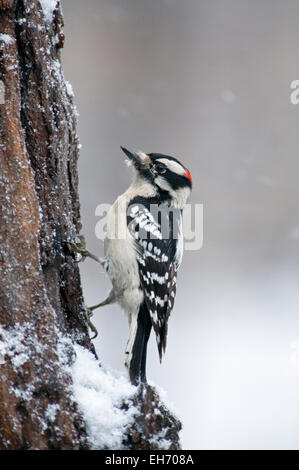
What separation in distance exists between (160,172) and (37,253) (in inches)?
60.4

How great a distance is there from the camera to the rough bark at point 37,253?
2.03 m

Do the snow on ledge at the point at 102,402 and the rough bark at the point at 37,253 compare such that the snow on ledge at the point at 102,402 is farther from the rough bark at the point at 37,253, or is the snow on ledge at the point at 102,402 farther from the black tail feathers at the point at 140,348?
the black tail feathers at the point at 140,348

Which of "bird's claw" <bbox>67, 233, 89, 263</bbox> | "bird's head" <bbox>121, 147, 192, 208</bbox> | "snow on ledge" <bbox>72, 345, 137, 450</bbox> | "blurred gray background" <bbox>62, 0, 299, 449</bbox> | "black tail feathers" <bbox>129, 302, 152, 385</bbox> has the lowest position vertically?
"snow on ledge" <bbox>72, 345, 137, 450</bbox>

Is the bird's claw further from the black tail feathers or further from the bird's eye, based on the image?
the bird's eye

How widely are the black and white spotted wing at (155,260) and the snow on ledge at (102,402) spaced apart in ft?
2.72

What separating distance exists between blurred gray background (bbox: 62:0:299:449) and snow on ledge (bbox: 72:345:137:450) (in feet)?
7.99

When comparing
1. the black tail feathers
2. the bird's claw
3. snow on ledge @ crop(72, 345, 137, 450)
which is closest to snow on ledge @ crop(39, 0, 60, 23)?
the bird's claw

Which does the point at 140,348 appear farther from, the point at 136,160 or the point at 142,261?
the point at 136,160

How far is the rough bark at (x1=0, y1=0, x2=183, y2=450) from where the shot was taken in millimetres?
2031

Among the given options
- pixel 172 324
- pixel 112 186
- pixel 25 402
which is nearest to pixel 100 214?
pixel 112 186

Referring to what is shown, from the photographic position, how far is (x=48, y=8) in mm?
2533

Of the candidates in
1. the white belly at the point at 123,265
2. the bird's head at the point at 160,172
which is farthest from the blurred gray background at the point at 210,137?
the white belly at the point at 123,265

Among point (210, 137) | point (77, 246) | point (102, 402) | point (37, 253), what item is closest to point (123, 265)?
point (77, 246)

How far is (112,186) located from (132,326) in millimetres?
2199
